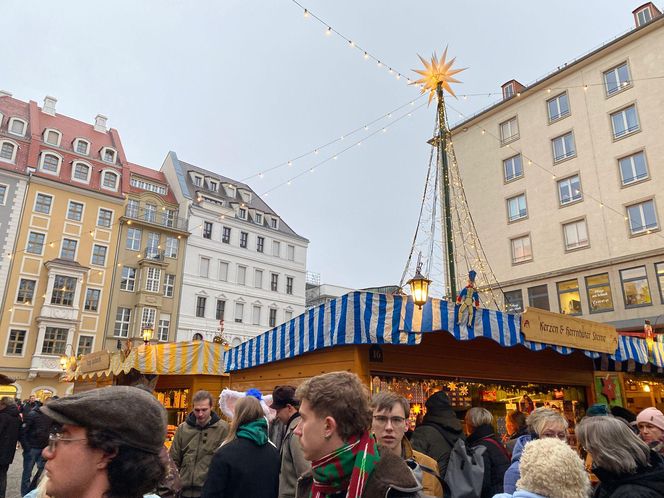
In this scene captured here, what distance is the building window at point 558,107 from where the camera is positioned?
23781mm

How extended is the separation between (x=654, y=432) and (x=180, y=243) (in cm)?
3573

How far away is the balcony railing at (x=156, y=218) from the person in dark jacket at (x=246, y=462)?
112ft

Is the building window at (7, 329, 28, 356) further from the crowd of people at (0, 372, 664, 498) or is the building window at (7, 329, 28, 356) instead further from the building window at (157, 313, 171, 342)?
the crowd of people at (0, 372, 664, 498)

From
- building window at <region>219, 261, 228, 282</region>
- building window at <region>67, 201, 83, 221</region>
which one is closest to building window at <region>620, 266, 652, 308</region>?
building window at <region>219, 261, 228, 282</region>

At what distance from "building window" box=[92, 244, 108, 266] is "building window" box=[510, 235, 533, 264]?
28.7 metres

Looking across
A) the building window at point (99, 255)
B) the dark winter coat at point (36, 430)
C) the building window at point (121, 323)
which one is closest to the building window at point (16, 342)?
the building window at point (121, 323)

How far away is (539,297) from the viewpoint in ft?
75.7

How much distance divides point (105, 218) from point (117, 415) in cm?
3599

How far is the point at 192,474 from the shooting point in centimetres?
454

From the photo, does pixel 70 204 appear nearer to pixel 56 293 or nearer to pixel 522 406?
pixel 56 293

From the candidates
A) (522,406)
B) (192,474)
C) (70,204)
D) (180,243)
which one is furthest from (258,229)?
(192,474)

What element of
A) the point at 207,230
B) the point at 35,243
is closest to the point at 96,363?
the point at 35,243

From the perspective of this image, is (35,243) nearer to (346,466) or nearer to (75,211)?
(75,211)

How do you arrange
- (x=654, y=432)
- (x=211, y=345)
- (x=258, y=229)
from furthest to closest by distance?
(x=258, y=229), (x=211, y=345), (x=654, y=432)
